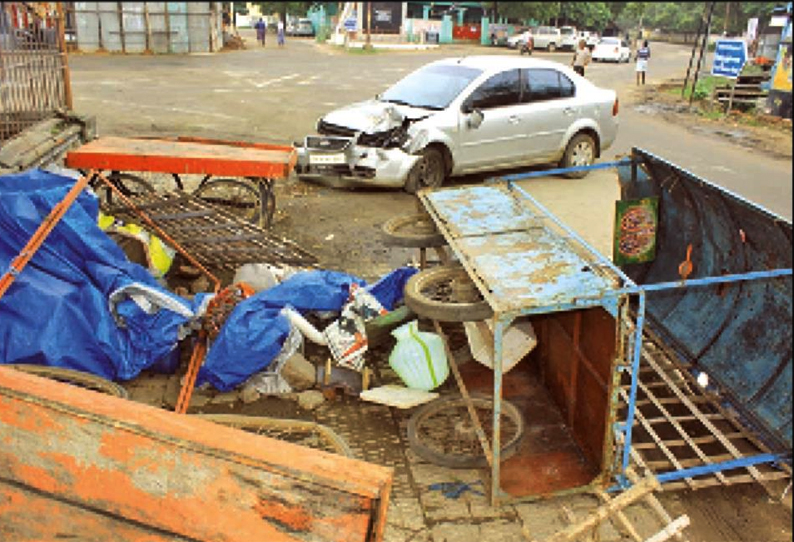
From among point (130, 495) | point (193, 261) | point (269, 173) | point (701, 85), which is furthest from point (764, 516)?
point (701, 85)

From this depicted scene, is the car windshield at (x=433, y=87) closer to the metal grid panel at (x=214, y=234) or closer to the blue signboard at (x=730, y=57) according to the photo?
the metal grid panel at (x=214, y=234)

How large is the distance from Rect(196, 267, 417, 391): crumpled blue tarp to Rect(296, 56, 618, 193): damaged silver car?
175 inches

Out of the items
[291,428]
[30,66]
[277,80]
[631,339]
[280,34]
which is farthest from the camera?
[280,34]

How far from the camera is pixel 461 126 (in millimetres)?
10367

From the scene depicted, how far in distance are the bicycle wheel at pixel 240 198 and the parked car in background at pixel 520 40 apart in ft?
115

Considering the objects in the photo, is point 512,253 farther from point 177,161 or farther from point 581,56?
point 581,56

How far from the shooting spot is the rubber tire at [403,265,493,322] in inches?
175

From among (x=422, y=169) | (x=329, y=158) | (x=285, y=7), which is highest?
(x=285, y=7)

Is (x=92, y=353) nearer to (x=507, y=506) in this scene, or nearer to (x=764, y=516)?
(x=507, y=506)

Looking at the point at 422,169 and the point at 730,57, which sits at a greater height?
the point at 730,57

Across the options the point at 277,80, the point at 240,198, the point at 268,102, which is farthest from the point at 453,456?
the point at 277,80

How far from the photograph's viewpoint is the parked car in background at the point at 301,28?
55.5 m

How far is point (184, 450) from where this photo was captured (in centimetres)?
258

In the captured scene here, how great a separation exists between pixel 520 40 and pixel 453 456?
44.7 m
